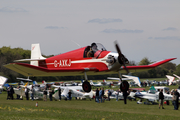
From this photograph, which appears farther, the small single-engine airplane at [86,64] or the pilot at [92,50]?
the pilot at [92,50]

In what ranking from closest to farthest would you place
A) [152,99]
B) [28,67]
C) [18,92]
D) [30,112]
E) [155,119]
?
[28,67] → [155,119] → [30,112] → [152,99] → [18,92]

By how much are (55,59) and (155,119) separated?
1087 centimetres

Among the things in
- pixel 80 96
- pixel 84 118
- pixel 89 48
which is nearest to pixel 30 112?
pixel 84 118

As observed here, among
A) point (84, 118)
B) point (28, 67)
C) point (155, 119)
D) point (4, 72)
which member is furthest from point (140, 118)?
point (4, 72)

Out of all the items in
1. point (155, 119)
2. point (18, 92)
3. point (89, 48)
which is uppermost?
point (89, 48)

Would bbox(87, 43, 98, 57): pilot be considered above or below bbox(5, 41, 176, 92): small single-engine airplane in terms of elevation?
above

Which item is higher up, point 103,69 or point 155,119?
point 103,69

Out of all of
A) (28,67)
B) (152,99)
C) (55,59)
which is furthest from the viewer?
(152,99)

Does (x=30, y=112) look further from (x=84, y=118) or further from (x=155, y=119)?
(x=155, y=119)

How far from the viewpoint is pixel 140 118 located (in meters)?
22.0

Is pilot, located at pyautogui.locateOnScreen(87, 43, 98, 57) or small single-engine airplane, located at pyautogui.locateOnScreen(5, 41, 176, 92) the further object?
pilot, located at pyautogui.locateOnScreen(87, 43, 98, 57)

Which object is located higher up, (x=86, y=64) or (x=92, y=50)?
(x=92, y=50)

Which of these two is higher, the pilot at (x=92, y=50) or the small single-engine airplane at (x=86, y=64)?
the pilot at (x=92, y=50)

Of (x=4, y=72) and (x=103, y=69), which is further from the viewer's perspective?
(x=4, y=72)
